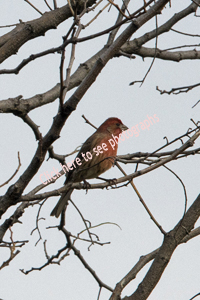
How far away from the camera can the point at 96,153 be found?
640 centimetres

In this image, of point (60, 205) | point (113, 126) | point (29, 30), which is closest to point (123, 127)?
point (113, 126)

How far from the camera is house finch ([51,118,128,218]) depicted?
6.02 m

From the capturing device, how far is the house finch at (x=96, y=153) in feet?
19.8

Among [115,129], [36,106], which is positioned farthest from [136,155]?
[115,129]

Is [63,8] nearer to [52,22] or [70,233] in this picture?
[52,22]

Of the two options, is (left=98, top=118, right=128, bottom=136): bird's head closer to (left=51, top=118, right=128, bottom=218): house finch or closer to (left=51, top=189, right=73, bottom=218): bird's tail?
(left=51, top=118, right=128, bottom=218): house finch

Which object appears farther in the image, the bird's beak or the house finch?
the bird's beak

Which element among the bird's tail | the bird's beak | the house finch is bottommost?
the bird's tail

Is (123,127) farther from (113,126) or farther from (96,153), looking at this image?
(96,153)

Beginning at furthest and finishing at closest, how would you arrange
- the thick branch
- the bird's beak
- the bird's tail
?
the bird's beak → the bird's tail → the thick branch

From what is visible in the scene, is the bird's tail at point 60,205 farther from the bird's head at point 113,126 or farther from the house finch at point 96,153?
the bird's head at point 113,126

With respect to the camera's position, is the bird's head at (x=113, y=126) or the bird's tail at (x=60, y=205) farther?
the bird's head at (x=113, y=126)

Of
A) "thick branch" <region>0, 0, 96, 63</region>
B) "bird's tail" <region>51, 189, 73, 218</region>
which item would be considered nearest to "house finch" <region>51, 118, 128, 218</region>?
"bird's tail" <region>51, 189, 73, 218</region>

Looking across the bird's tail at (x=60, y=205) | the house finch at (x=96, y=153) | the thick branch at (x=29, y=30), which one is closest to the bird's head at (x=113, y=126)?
the house finch at (x=96, y=153)
